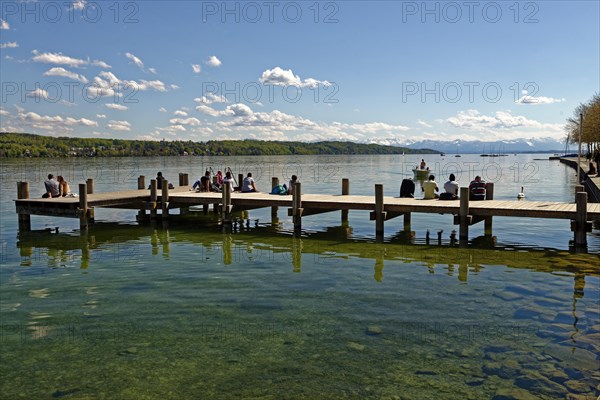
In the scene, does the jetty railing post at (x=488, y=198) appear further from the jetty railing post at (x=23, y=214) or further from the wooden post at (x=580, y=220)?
the jetty railing post at (x=23, y=214)

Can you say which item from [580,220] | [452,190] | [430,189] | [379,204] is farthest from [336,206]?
[580,220]

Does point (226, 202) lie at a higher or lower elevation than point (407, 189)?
lower

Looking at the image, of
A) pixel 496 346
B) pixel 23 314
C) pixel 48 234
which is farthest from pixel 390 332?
pixel 48 234

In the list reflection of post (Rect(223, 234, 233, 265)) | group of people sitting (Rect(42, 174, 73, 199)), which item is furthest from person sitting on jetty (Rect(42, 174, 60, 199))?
reflection of post (Rect(223, 234, 233, 265))

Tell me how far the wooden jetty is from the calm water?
1.32 meters

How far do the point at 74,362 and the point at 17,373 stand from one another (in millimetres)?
885

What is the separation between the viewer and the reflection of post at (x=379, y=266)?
15.2 meters

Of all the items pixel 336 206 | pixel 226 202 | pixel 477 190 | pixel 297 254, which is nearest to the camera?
pixel 297 254

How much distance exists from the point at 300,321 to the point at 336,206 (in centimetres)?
1103

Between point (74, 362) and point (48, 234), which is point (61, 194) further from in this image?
point (74, 362)

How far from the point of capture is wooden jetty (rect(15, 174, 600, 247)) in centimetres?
1864

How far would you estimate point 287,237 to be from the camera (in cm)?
2230

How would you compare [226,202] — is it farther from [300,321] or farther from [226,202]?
[300,321]

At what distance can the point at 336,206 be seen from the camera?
72.4 feet
